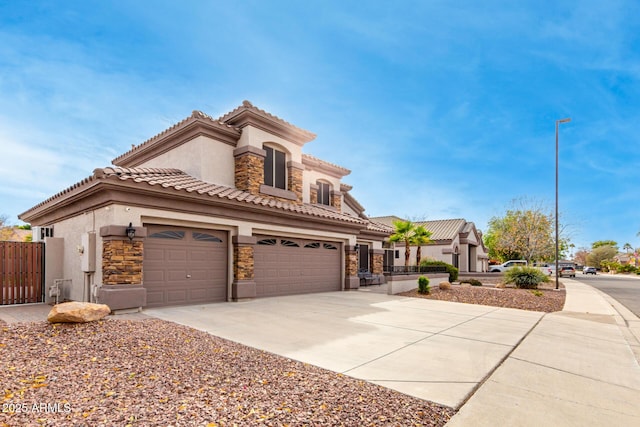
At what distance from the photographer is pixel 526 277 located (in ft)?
67.3

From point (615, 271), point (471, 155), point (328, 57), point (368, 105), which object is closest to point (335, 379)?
point (328, 57)

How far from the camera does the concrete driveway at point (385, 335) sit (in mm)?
5242

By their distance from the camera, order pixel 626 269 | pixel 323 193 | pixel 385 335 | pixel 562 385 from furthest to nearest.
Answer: pixel 626 269
pixel 323 193
pixel 385 335
pixel 562 385

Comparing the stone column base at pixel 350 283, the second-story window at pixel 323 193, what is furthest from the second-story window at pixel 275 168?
the stone column base at pixel 350 283

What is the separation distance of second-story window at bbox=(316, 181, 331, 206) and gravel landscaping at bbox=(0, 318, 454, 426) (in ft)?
48.9

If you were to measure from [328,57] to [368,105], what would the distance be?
230 inches

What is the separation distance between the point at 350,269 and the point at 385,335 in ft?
33.6

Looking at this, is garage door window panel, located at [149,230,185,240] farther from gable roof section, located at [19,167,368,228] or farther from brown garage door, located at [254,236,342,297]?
brown garage door, located at [254,236,342,297]

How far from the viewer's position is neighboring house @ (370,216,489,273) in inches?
1371

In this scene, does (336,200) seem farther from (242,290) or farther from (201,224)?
(201,224)

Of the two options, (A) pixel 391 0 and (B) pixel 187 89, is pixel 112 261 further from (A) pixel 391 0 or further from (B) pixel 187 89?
(A) pixel 391 0

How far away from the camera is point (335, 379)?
4902mm

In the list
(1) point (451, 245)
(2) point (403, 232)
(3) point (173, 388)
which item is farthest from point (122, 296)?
(1) point (451, 245)

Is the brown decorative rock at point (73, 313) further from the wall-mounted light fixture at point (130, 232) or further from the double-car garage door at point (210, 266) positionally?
the double-car garage door at point (210, 266)
